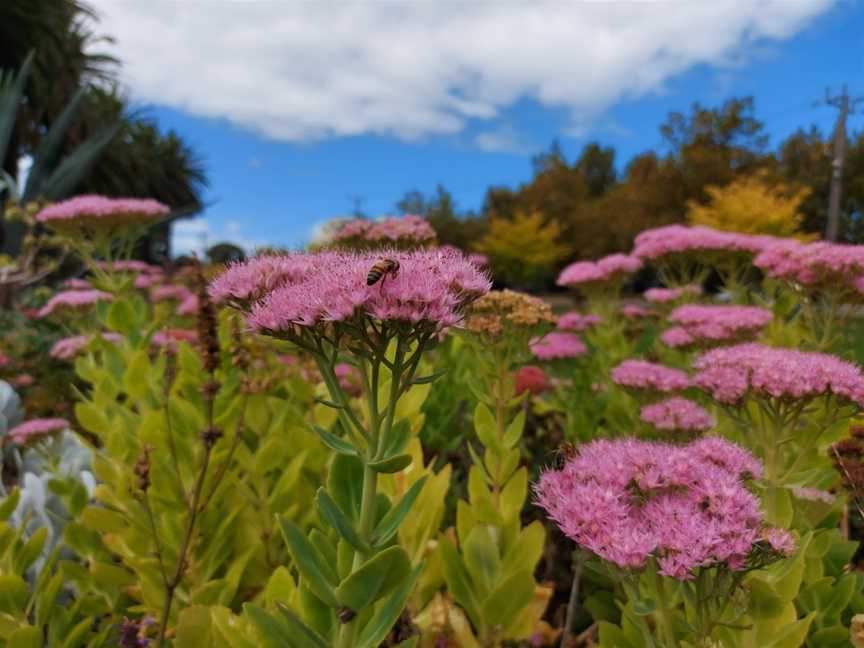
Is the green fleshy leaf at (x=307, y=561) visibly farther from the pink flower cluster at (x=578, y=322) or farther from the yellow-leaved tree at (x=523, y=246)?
the yellow-leaved tree at (x=523, y=246)

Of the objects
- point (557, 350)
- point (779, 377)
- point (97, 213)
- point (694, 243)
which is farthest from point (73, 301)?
point (694, 243)

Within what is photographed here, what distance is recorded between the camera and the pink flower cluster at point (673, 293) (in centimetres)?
336

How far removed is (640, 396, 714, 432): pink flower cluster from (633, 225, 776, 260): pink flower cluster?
1582 mm

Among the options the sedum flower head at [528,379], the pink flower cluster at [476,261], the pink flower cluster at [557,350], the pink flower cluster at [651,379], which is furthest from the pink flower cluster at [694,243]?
the pink flower cluster at [476,261]

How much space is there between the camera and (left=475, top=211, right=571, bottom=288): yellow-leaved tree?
79.9 ft

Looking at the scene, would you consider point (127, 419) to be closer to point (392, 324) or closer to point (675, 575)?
point (392, 324)

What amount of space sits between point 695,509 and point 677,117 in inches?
920

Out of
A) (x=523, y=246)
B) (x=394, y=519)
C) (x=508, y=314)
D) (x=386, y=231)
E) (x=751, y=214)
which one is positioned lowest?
(x=394, y=519)

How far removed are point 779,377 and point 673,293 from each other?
2328 mm

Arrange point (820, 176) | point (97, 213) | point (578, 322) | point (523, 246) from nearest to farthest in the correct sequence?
point (97, 213) → point (578, 322) → point (820, 176) → point (523, 246)

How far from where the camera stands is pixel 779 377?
1.38 metres

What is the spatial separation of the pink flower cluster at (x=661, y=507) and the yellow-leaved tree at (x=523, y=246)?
75.6 ft

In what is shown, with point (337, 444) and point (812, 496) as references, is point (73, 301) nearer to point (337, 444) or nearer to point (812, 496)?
point (337, 444)

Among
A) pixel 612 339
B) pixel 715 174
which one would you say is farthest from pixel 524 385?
pixel 715 174
